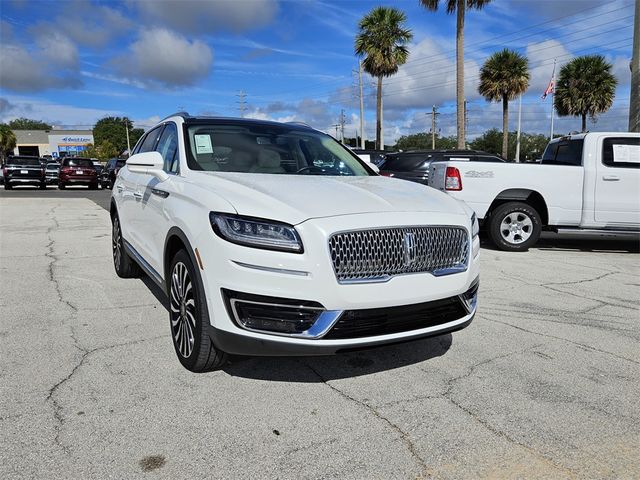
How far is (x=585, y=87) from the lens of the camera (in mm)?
35375

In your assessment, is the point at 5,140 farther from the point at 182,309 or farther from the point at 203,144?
the point at 182,309

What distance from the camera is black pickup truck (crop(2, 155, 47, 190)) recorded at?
1025 inches

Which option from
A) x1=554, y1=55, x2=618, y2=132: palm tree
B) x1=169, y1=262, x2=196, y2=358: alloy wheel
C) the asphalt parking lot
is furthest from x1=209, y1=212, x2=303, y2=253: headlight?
x1=554, y1=55, x2=618, y2=132: palm tree

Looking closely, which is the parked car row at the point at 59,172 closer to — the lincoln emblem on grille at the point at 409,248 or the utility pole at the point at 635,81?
the utility pole at the point at 635,81

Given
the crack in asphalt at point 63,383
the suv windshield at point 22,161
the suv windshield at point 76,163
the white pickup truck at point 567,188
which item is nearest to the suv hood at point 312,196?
the crack in asphalt at point 63,383

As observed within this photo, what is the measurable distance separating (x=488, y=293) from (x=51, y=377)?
14.3ft

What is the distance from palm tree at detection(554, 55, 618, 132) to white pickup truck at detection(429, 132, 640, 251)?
31.0 m

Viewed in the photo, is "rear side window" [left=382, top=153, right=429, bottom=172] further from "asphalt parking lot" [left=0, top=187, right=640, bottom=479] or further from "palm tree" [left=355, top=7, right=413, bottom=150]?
"palm tree" [left=355, top=7, right=413, bottom=150]

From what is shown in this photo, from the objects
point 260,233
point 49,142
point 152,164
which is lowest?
point 260,233

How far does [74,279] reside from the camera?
19.9ft

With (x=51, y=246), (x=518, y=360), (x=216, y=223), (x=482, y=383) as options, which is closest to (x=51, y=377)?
(x=216, y=223)

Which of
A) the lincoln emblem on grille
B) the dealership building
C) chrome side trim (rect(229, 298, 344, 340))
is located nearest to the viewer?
chrome side trim (rect(229, 298, 344, 340))

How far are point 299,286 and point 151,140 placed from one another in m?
3.44

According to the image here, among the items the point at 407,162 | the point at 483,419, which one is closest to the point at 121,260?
the point at 483,419
